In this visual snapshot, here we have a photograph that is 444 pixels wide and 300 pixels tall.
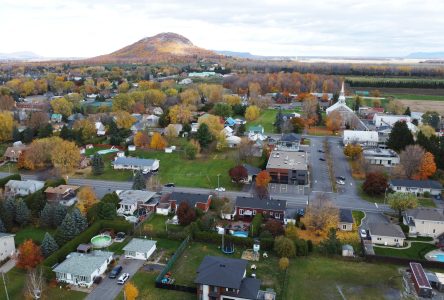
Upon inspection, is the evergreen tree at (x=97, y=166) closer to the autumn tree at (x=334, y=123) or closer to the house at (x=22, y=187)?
the house at (x=22, y=187)

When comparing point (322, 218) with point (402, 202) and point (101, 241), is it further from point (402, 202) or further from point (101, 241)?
point (101, 241)

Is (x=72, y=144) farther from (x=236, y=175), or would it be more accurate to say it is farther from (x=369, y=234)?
(x=369, y=234)

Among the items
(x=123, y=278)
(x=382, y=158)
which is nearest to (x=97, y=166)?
(x=123, y=278)

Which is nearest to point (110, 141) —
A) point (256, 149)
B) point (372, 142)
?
point (256, 149)

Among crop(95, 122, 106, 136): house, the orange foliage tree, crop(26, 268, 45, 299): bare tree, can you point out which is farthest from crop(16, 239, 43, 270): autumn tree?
crop(95, 122, 106, 136): house

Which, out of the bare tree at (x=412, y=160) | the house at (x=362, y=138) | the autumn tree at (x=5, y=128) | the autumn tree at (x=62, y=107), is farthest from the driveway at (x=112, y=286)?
the autumn tree at (x=62, y=107)

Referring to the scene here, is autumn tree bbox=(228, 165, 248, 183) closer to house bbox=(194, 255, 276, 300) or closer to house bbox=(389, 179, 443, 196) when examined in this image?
house bbox=(389, 179, 443, 196)
